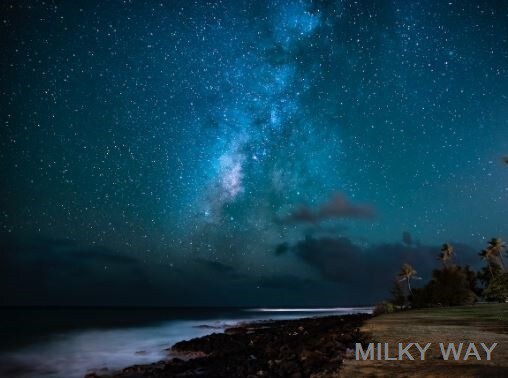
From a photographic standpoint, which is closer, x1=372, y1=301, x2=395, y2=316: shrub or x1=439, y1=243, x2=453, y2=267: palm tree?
x1=372, y1=301, x2=395, y2=316: shrub

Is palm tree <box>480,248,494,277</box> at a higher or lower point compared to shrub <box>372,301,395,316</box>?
higher

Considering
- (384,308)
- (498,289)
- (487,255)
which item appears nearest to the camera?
(384,308)

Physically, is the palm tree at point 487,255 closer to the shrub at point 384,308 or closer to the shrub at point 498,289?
the shrub at point 498,289

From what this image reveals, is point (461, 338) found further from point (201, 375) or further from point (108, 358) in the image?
point (108, 358)

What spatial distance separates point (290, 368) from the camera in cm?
1463

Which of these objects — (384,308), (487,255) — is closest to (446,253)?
(487,255)

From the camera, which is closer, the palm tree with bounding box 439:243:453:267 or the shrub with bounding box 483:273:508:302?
the shrub with bounding box 483:273:508:302

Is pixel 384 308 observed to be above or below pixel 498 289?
below

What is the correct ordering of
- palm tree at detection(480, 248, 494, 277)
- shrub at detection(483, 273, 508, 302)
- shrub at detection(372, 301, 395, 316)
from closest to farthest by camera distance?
shrub at detection(372, 301, 395, 316), shrub at detection(483, 273, 508, 302), palm tree at detection(480, 248, 494, 277)

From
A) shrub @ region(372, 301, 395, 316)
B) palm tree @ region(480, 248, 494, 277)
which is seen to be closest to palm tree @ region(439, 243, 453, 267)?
palm tree @ region(480, 248, 494, 277)

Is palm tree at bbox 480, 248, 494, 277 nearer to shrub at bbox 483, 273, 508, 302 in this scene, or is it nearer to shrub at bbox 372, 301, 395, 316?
shrub at bbox 483, 273, 508, 302

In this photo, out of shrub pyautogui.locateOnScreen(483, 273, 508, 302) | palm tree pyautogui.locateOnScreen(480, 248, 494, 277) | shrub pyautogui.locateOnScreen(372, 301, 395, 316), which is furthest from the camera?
palm tree pyautogui.locateOnScreen(480, 248, 494, 277)

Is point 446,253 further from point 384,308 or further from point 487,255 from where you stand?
point 384,308

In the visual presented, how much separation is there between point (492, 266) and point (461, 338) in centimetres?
7722
